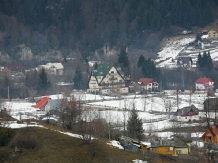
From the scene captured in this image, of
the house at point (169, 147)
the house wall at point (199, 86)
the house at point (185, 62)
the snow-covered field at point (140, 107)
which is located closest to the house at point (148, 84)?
the house wall at point (199, 86)

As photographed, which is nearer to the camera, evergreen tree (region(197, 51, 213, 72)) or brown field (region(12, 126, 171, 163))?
brown field (region(12, 126, 171, 163))

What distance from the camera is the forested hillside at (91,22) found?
99.9 m

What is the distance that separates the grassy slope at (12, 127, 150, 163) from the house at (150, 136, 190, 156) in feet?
7.58

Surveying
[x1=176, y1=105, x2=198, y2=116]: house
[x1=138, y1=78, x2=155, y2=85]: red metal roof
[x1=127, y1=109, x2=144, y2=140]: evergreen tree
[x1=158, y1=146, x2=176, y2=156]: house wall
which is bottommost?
[x1=158, y1=146, x2=176, y2=156]: house wall

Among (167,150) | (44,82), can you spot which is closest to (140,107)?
(44,82)

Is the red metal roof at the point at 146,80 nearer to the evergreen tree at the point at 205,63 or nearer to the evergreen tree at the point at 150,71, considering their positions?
the evergreen tree at the point at 150,71

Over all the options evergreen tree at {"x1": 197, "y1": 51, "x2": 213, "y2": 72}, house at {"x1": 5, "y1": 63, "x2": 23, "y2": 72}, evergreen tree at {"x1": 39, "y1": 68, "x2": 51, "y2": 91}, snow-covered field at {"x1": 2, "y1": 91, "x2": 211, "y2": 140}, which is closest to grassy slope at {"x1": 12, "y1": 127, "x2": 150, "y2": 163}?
snow-covered field at {"x1": 2, "y1": 91, "x2": 211, "y2": 140}

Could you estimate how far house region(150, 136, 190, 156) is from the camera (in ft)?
102

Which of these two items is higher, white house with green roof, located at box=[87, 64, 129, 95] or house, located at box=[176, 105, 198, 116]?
white house with green roof, located at box=[87, 64, 129, 95]

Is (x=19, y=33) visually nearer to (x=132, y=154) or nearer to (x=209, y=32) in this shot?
(x=209, y=32)

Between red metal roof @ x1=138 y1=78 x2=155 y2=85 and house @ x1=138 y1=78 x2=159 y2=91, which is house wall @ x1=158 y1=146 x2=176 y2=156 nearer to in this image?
house @ x1=138 y1=78 x2=159 y2=91

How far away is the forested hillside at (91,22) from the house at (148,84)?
25.9 meters

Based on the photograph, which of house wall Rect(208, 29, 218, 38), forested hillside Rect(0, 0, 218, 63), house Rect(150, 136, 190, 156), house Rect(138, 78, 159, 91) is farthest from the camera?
forested hillside Rect(0, 0, 218, 63)

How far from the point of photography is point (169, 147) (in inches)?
1227
